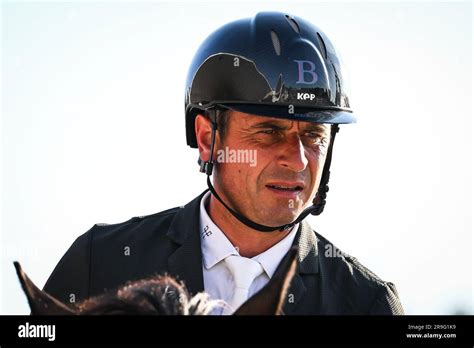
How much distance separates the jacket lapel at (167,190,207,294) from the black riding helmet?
23cm

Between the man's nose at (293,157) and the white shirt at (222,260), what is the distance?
0.51m

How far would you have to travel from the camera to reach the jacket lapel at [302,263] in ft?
14.3

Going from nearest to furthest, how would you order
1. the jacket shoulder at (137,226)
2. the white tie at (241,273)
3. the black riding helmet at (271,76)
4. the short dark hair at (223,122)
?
the white tie at (241,273) < the black riding helmet at (271,76) < the short dark hair at (223,122) < the jacket shoulder at (137,226)

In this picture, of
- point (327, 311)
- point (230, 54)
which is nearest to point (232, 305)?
point (327, 311)

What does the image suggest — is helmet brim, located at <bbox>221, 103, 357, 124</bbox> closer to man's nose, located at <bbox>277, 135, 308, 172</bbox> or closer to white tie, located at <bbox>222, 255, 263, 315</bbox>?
man's nose, located at <bbox>277, 135, 308, 172</bbox>

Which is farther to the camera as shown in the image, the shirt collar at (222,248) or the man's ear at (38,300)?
the shirt collar at (222,248)

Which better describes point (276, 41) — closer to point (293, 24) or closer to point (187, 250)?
point (293, 24)

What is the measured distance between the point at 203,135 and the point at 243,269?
0.94 meters

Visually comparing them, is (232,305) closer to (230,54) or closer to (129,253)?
(129,253)

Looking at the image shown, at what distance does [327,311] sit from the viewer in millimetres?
4355

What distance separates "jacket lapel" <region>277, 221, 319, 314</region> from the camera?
4.37 m

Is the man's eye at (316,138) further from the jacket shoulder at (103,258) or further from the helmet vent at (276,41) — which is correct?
the jacket shoulder at (103,258)

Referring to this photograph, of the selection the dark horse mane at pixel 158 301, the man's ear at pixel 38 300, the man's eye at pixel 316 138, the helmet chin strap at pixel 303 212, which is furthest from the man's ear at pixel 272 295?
the man's eye at pixel 316 138

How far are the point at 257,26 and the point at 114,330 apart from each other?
224cm
